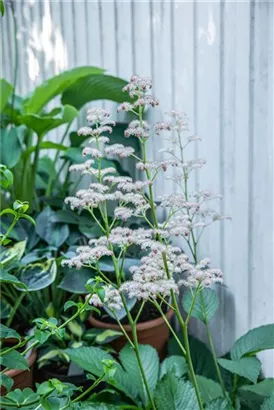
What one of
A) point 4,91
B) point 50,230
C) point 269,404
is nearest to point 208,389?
point 269,404

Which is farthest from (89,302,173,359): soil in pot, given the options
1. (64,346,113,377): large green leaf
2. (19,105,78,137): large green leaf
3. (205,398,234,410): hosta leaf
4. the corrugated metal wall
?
(19,105,78,137): large green leaf

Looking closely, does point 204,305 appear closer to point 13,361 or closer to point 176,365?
point 176,365

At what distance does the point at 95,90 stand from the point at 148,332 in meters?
0.84

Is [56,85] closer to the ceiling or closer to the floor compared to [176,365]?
closer to the ceiling

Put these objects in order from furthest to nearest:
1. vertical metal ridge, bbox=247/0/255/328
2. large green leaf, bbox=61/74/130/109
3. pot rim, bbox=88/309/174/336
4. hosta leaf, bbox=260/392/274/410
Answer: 1. large green leaf, bbox=61/74/130/109
2. pot rim, bbox=88/309/174/336
3. vertical metal ridge, bbox=247/0/255/328
4. hosta leaf, bbox=260/392/274/410

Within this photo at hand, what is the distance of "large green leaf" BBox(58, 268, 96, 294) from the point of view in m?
1.58

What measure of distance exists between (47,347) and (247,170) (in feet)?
2.58

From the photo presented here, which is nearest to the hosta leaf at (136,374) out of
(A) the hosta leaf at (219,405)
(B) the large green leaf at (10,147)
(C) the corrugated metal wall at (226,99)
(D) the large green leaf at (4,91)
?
(A) the hosta leaf at (219,405)

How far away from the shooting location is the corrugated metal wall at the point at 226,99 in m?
1.50

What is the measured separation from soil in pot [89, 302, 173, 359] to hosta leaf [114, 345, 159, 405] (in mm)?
179

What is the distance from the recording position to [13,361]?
1.04 metres

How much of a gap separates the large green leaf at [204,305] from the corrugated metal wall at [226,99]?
13 centimetres

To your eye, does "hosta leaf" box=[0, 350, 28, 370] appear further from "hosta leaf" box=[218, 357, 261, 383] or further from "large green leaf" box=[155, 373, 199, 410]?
"hosta leaf" box=[218, 357, 261, 383]

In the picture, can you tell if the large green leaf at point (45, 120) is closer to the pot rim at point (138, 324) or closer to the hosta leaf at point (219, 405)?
the pot rim at point (138, 324)
